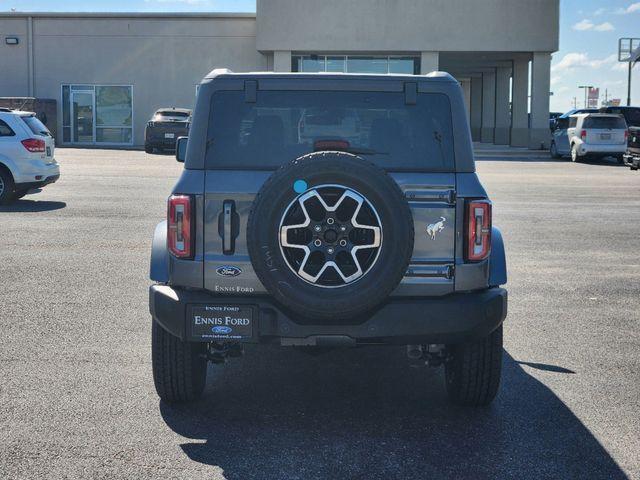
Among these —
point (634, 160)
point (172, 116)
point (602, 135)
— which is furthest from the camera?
point (172, 116)

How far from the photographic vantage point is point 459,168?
5.10m

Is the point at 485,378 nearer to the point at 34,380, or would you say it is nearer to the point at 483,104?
the point at 34,380

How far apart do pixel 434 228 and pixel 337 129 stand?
80 cm

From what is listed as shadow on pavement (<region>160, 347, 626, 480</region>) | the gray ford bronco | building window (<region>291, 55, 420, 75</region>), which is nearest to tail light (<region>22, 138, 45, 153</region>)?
shadow on pavement (<region>160, 347, 626, 480</region>)

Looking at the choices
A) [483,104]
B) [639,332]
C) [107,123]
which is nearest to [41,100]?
[107,123]

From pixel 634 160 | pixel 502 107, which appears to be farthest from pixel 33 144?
pixel 502 107

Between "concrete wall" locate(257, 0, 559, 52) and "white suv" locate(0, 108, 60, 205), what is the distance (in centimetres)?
2732

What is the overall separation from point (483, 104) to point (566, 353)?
52023mm

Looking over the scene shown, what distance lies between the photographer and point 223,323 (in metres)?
4.88

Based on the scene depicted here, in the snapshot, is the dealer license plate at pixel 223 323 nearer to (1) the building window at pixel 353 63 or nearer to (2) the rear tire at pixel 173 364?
(2) the rear tire at pixel 173 364

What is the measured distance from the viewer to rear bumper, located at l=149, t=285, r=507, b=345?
484 centimetres

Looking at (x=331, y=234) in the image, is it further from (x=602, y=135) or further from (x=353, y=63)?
(x=353, y=63)

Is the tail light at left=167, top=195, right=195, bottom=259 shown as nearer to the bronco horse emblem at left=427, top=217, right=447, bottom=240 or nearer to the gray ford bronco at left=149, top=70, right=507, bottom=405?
the gray ford bronco at left=149, top=70, right=507, bottom=405

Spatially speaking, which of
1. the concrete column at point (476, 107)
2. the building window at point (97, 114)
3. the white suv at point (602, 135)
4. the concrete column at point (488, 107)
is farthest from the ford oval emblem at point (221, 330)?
the concrete column at point (476, 107)
